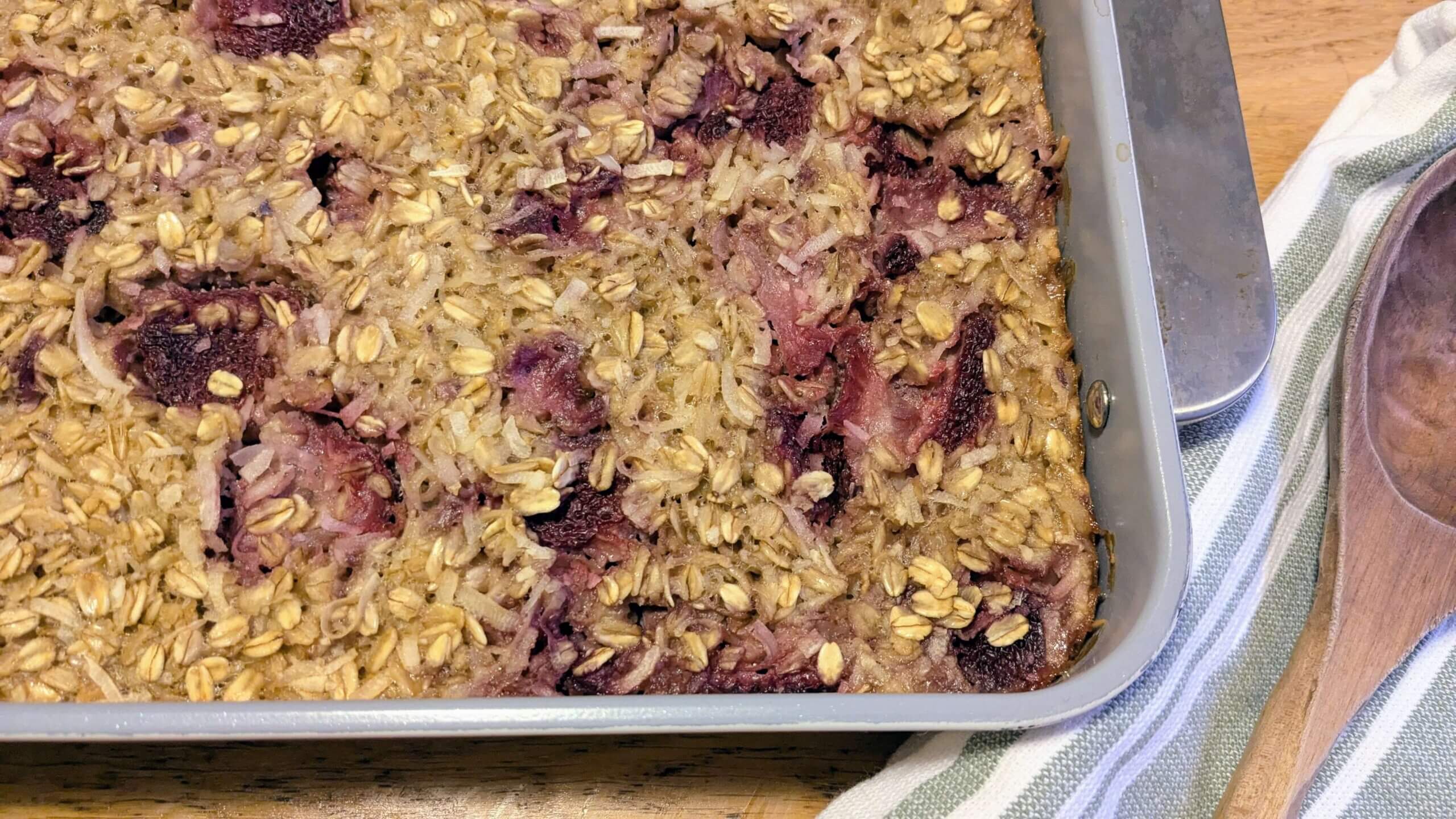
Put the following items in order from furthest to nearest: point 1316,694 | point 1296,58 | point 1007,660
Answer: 1. point 1296,58
2. point 1316,694
3. point 1007,660

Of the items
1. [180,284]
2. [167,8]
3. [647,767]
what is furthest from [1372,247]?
[167,8]

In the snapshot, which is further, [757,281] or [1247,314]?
[1247,314]

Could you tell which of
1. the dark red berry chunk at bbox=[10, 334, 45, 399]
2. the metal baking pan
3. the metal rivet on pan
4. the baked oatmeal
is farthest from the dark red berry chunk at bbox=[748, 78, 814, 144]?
the dark red berry chunk at bbox=[10, 334, 45, 399]

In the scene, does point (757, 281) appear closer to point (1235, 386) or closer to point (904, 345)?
point (904, 345)

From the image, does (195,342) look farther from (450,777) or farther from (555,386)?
(450,777)

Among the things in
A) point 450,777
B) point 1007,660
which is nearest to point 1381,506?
point 1007,660

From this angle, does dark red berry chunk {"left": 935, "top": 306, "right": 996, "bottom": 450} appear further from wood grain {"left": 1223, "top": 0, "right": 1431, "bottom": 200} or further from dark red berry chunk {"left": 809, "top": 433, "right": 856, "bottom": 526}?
wood grain {"left": 1223, "top": 0, "right": 1431, "bottom": 200}
